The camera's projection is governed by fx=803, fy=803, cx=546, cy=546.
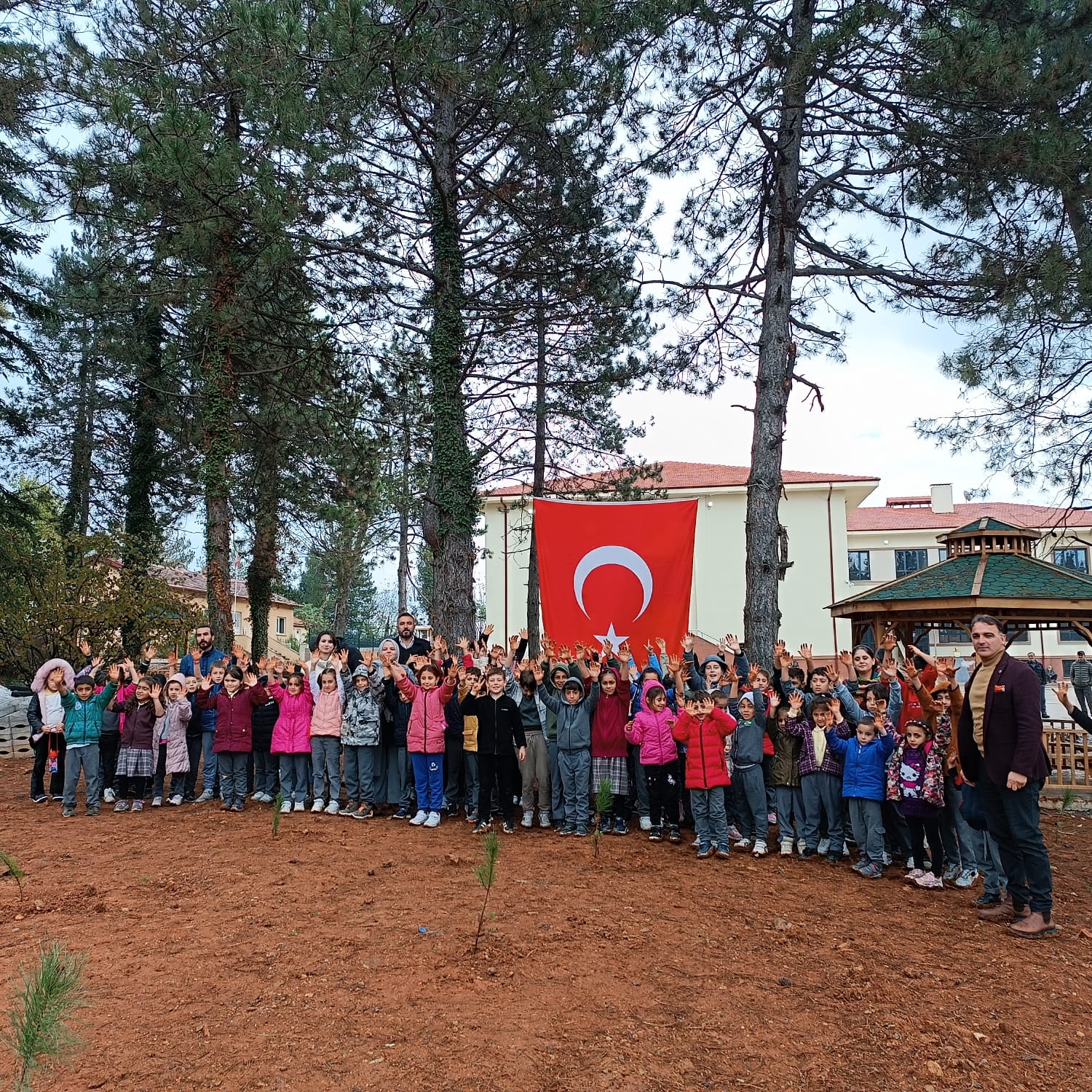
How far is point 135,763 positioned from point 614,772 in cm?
570

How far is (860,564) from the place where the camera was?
126 feet

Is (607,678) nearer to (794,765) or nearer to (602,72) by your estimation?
(794,765)

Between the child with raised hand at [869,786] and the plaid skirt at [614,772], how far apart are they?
2.21 metres

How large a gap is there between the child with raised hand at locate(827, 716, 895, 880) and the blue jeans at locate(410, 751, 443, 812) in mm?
3976

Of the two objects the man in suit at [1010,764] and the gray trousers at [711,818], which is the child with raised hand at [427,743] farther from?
the man in suit at [1010,764]

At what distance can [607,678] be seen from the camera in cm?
813

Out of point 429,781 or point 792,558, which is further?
point 792,558

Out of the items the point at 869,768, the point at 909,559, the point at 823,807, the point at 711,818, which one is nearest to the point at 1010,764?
the point at 869,768

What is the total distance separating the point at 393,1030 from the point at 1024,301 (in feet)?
34.9

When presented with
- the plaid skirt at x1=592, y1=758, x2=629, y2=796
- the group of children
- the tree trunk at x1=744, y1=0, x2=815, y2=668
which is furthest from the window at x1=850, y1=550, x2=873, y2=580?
the plaid skirt at x1=592, y1=758, x2=629, y2=796

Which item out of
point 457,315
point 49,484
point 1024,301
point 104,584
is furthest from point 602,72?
point 49,484

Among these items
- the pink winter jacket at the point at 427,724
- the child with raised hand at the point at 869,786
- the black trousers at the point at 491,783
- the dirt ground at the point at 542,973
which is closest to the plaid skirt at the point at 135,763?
the dirt ground at the point at 542,973

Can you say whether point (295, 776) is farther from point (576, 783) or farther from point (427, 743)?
point (576, 783)

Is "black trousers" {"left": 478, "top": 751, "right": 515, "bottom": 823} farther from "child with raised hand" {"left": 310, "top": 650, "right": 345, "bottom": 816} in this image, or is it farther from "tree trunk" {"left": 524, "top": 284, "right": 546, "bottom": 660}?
"tree trunk" {"left": 524, "top": 284, "right": 546, "bottom": 660}
